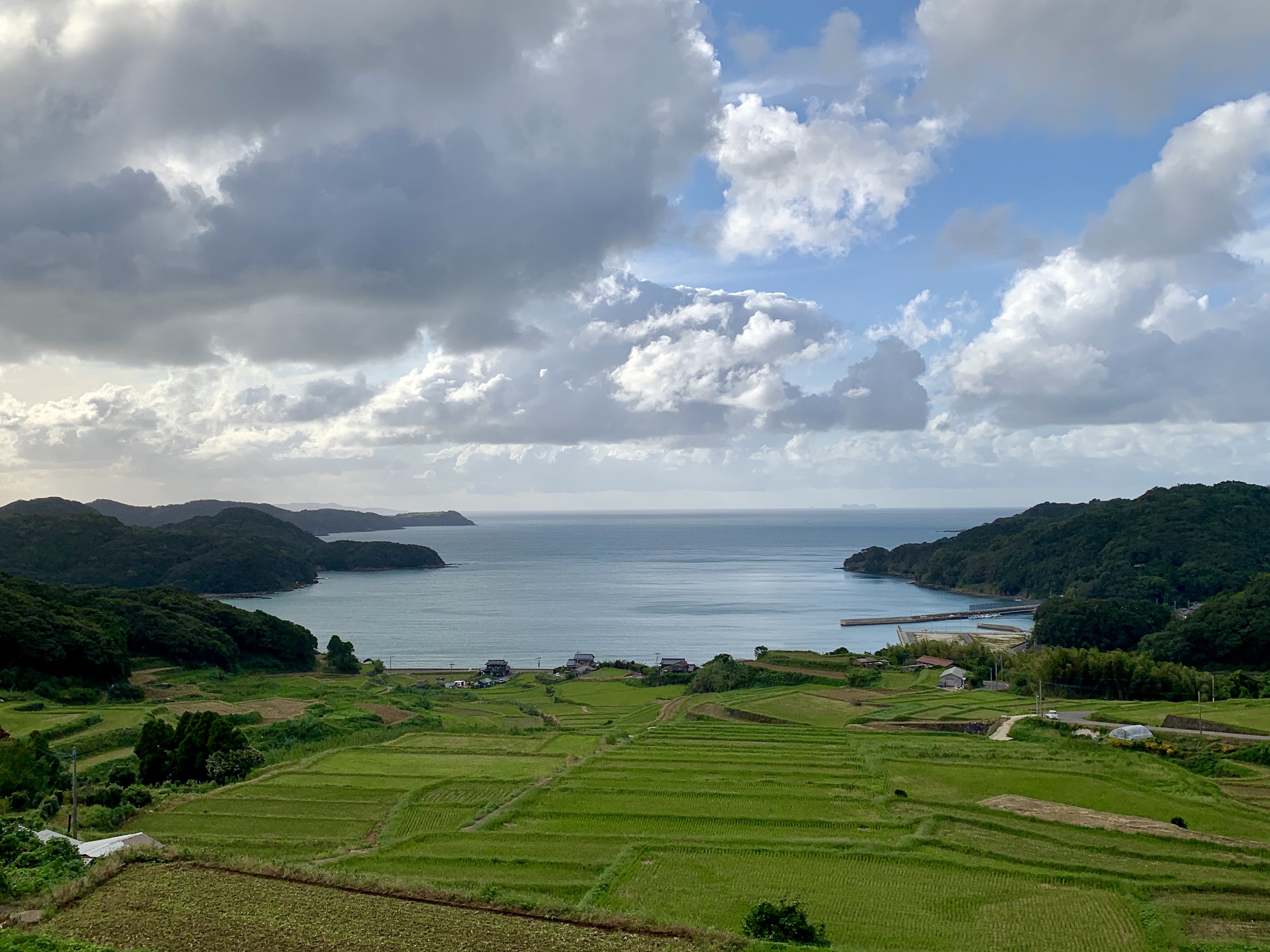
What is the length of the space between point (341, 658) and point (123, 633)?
1448 centimetres

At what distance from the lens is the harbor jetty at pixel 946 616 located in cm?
9319

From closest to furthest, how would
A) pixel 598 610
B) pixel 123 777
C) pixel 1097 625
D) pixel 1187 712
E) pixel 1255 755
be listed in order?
pixel 123 777
pixel 1255 755
pixel 1187 712
pixel 1097 625
pixel 598 610

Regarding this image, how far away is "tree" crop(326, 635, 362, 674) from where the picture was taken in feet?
200

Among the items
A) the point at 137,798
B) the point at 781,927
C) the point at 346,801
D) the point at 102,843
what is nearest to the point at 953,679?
the point at 346,801

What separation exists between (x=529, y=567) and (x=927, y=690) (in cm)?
12340

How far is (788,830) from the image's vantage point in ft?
69.5

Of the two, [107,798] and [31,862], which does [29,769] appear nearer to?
[107,798]

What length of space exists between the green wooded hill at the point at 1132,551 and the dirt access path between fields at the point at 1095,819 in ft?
234

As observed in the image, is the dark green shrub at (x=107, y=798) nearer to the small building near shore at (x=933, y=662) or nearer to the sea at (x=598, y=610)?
the sea at (x=598, y=610)

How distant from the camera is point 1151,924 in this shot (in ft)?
50.1

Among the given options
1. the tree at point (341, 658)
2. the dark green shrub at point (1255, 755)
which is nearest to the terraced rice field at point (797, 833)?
the dark green shrub at point (1255, 755)

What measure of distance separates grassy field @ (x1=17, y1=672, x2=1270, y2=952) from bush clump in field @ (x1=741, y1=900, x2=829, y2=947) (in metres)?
0.58

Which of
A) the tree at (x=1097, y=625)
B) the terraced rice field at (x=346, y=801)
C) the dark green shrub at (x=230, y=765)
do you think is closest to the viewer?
the terraced rice field at (x=346, y=801)

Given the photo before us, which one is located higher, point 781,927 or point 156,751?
point 781,927
